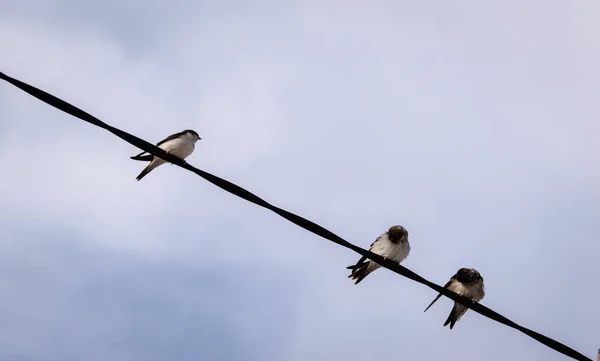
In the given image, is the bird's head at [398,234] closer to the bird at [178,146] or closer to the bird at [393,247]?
the bird at [393,247]

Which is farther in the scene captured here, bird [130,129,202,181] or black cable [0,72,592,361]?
bird [130,129,202,181]

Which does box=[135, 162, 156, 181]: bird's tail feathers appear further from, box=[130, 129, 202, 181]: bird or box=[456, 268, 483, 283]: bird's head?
box=[456, 268, 483, 283]: bird's head

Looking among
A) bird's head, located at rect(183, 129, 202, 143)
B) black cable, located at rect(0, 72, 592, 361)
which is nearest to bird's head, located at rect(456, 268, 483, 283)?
black cable, located at rect(0, 72, 592, 361)

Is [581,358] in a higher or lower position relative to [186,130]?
lower

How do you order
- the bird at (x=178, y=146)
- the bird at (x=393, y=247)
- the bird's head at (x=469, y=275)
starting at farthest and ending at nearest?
the bird at (x=178, y=146) < the bird at (x=393, y=247) < the bird's head at (x=469, y=275)

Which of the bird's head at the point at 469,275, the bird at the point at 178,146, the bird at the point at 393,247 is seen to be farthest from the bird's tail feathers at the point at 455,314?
the bird at the point at 178,146

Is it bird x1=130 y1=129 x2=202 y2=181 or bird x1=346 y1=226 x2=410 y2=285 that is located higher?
bird x1=130 y1=129 x2=202 y2=181

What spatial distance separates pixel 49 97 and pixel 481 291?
6631 mm

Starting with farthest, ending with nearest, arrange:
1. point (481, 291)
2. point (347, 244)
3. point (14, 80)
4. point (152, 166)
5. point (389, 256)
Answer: point (152, 166) < point (389, 256) < point (481, 291) < point (347, 244) < point (14, 80)

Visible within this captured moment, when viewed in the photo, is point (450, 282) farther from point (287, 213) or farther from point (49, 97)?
point (49, 97)

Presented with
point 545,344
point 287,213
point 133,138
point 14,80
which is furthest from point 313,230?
point 14,80

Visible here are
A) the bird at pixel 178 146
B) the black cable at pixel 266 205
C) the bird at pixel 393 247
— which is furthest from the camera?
the bird at pixel 178 146

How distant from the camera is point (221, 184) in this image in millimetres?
5301

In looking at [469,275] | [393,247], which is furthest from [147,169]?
[469,275]
